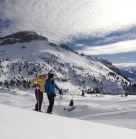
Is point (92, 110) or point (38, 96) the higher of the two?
point (38, 96)

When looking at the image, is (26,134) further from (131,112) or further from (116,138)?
(131,112)

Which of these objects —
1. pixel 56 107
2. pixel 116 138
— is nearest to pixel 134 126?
pixel 116 138

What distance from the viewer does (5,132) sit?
11.3 feet

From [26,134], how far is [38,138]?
10.9 inches

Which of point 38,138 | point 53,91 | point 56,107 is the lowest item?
point 56,107

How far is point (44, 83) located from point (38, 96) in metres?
0.75

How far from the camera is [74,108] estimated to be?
2059 centimetres

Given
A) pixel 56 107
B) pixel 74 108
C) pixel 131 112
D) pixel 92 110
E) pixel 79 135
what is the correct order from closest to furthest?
pixel 79 135
pixel 131 112
pixel 92 110
pixel 74 108
pixel 56 107

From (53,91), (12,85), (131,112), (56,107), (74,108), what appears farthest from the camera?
(12,85)

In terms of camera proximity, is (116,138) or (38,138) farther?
(116,138)

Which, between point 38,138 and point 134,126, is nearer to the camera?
point 38,138

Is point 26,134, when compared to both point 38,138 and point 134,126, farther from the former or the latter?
point 134,126

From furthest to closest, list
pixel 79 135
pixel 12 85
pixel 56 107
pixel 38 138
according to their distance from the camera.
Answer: pixel 12 85 < pixel 56 107 < pixel 79 135 < pixel 38 138

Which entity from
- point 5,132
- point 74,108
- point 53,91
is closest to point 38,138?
point 5,132
